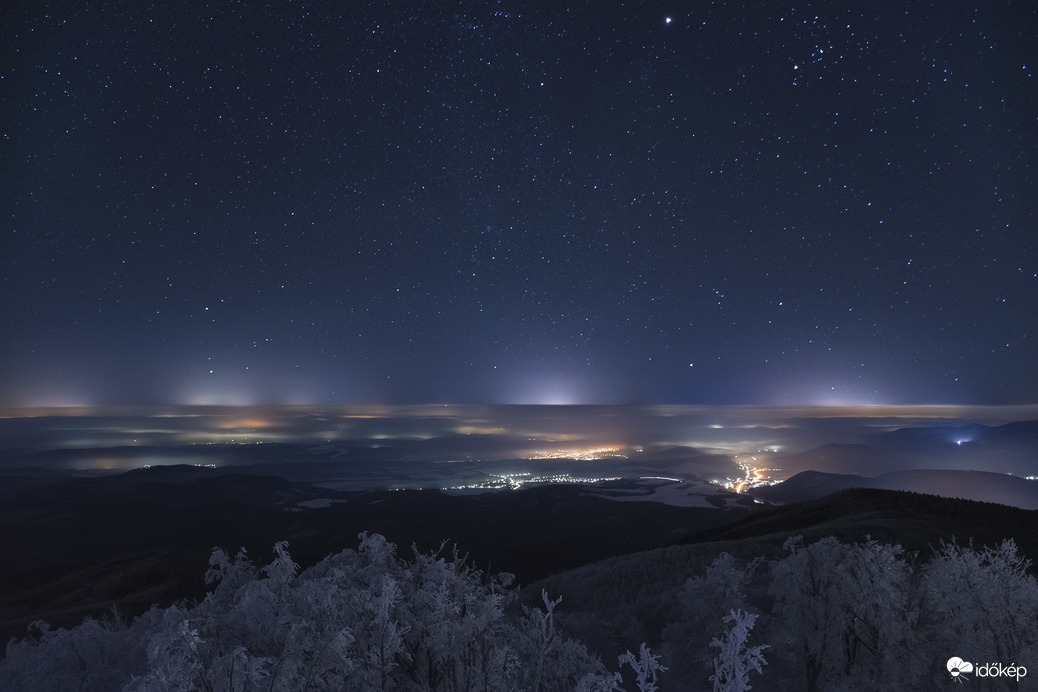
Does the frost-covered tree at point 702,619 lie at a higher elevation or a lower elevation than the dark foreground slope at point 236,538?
higher

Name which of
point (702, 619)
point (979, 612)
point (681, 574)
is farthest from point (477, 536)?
point (979, 612)

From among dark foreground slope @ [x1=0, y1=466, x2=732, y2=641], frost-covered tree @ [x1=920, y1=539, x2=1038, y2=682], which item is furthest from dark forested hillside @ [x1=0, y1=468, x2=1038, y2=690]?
dark foreground slope @ [x1=0, y1=466, x2=732, y2=641]

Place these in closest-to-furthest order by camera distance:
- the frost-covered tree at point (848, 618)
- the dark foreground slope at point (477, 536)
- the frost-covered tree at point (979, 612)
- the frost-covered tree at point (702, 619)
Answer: the frost-covered tree at point (979, 612) < the frost-covered tree at point (848, 618) < the frost-covered tree at point (702, 619) < the dark foreground slope at point (477, 536)

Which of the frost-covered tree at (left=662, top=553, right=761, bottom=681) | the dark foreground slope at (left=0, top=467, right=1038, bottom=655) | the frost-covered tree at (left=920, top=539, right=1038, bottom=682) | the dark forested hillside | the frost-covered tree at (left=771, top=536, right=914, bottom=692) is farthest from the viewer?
the dark foreground slope at (left=0, top=467, right=1038, bottom=655)

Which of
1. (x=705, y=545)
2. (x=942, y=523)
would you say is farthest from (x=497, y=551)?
(x=942, y=523)

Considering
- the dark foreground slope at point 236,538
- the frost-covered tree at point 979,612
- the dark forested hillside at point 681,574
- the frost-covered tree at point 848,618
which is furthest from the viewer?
the dark foreground slope at point 236,538

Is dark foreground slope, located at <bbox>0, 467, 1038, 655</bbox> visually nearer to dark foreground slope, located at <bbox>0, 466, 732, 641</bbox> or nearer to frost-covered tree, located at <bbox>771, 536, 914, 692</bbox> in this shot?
dark foreground slope, located at <bbox>0, 466, 732, 641</bbox>

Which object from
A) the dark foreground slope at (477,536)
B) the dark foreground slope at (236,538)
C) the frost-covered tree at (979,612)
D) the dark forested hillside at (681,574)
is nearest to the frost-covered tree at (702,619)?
the dark forested hillside at (681,574)

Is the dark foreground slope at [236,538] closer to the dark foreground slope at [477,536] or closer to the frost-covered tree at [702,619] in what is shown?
the dark foreground slope at [477,536]

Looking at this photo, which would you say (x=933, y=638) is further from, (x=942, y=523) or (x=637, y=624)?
(x=942, y=523)

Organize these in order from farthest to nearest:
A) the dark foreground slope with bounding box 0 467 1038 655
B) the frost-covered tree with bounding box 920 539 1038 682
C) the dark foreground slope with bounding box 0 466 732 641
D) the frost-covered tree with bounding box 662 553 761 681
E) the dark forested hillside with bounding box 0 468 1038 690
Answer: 1. the dark foreground slope with bounding box 0 466 732 641
2. the dark foreground slope with bounding box 0 467 1038 655
3. the frost-covered tree with bounding box 662 553 761 681
4. the dark forested hillside with bounding box 0 468 1038 690
5. the frost-covered tree with bounding box 920 539 1038 682

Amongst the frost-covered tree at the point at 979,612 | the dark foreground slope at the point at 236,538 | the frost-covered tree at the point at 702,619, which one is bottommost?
the dark foreground slope at the point at 236,538
